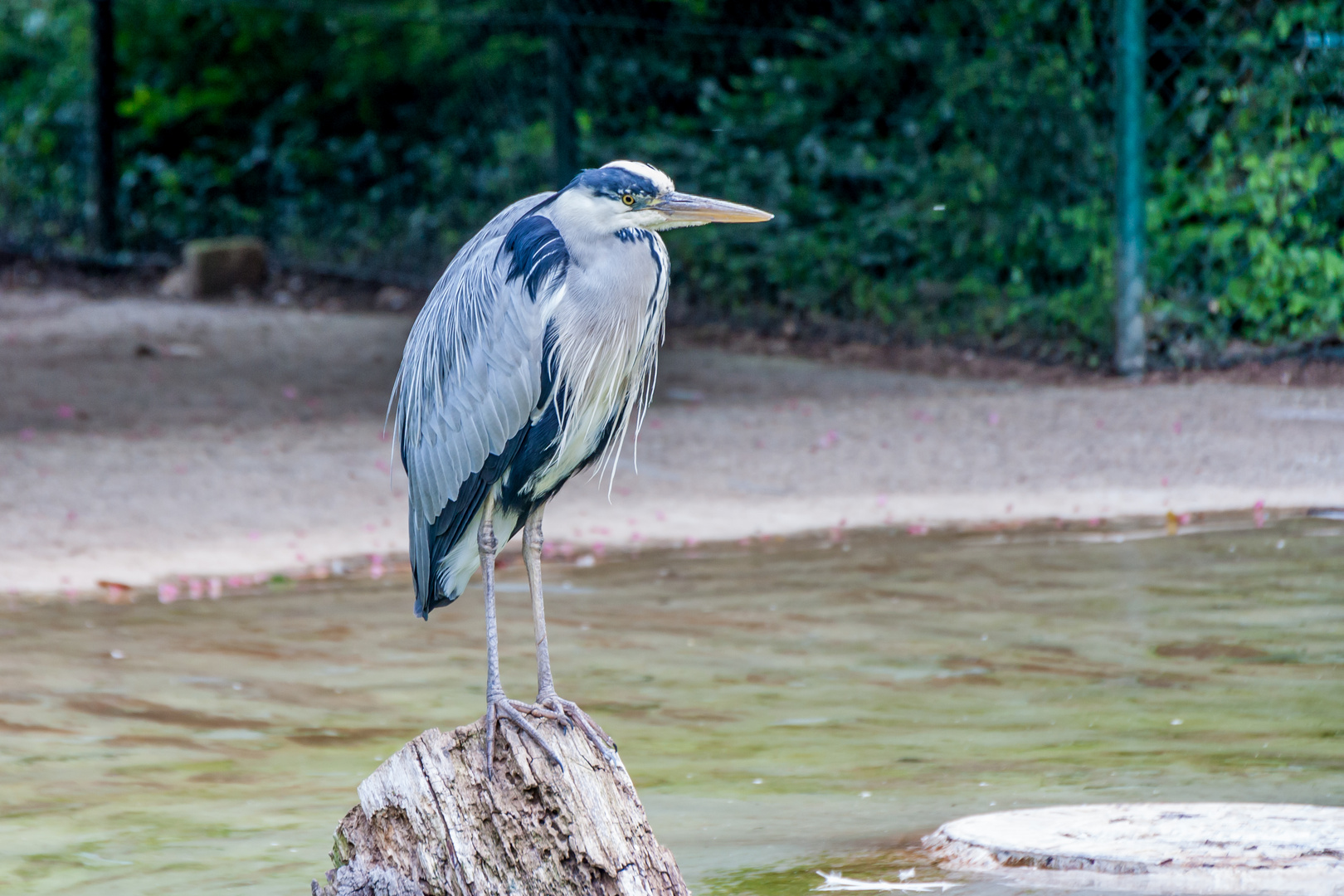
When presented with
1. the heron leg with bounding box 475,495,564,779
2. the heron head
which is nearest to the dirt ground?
the heron leg with bounding box 475,495,564,779

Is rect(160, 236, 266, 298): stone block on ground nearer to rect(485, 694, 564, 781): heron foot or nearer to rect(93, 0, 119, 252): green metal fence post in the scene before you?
rect(93, 0, 119, 252): green metal fence post

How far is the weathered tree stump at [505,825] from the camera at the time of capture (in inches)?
118

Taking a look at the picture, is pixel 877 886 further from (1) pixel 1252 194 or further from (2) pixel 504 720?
(1) pixel 1252 194

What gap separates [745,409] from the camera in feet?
31.1

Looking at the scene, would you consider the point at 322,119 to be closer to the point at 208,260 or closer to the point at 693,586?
the point at 208,260

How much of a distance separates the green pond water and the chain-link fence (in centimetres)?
368

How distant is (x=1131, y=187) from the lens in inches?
383

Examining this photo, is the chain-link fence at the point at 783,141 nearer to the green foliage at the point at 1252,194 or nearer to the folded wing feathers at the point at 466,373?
the green foliage at the point at 1252,194

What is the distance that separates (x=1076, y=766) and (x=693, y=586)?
221cm

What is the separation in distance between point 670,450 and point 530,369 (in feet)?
17.0

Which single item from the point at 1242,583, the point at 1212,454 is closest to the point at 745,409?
the point at 1212,454

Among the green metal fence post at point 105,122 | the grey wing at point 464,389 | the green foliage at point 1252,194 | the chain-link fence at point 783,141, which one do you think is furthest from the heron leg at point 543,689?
the green metal fence post at point 105,122

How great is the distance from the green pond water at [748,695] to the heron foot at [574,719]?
1.82 ft

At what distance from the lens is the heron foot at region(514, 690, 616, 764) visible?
3096 millimetres
